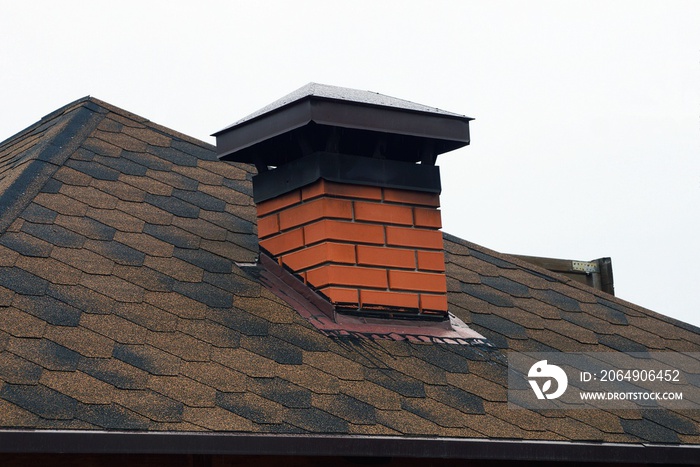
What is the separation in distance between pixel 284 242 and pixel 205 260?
1.88ft

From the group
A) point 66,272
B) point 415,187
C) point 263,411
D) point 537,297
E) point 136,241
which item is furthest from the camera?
point 537,297

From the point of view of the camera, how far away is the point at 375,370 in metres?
6.71

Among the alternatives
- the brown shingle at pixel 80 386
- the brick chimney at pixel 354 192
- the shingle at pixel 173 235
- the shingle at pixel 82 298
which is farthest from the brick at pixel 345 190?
the brown shingle at pixel 80 386

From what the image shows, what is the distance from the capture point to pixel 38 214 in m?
7.04

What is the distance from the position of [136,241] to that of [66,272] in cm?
77

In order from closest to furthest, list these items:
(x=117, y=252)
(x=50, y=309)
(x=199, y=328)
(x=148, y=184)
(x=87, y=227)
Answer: (x=50, y=309) → (x=199, y=328) → (x=117, y=252) → (x=87, y=227) → (x=148, y=184)

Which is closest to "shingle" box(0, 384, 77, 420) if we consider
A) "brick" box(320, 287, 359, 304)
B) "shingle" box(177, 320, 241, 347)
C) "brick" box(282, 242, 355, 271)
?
"shingle" box(177, 320, 241, 347)

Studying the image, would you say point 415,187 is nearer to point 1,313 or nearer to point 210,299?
point 210,299

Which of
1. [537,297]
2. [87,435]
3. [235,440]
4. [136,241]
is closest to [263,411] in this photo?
[235,440]

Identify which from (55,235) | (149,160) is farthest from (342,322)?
(149,160)

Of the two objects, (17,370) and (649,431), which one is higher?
(17,370)

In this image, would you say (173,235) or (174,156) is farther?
(174,156)

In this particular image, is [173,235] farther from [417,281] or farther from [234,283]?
[417,281]
